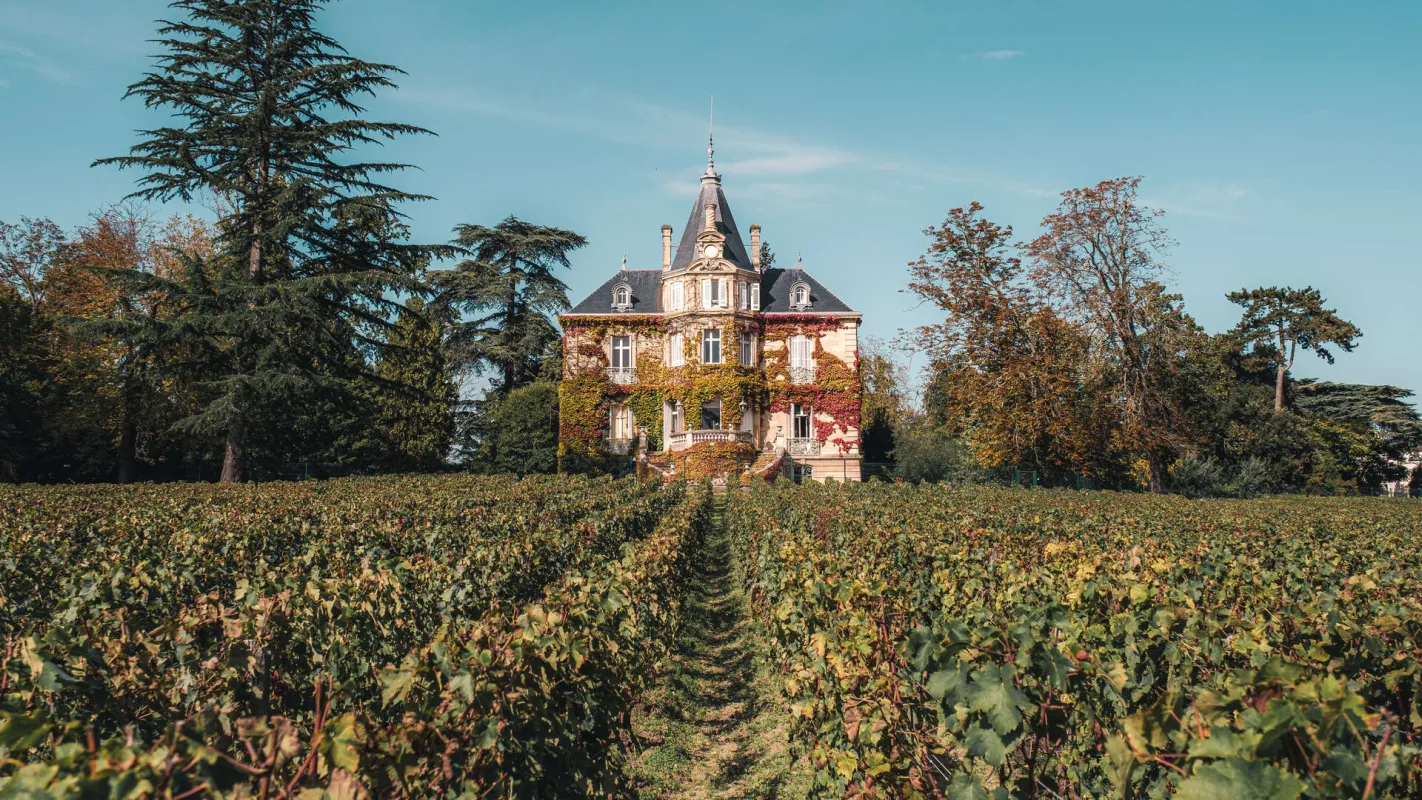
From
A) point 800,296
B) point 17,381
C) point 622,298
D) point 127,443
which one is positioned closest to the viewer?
point 17,381

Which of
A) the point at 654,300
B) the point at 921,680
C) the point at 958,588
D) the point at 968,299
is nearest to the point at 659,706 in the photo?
the point at 958,588

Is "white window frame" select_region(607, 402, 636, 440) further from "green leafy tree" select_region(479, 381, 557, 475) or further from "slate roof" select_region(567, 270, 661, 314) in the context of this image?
"slate roof" select_region(567, 270, 661, 314)

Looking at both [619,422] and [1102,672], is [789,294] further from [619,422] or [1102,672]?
[1102,672]

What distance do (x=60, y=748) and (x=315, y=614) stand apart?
330cm

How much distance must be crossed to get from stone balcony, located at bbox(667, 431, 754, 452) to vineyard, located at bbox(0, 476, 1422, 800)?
24.3m

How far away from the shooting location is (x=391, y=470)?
125ft

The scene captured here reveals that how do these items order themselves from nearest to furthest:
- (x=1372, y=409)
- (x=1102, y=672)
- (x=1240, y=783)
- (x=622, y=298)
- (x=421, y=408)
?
1. (x=1240, y=783)
2. (x=1102, y=672)
3. (x=622, y=298)
4. (x=421, y=408)
5. (x=1372, y=409)

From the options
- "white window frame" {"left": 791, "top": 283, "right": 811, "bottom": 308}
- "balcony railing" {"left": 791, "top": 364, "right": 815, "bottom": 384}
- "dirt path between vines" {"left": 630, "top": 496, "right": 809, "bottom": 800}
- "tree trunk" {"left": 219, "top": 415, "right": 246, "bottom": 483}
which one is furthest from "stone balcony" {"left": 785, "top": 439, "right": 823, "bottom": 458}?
"dirt path between vines" {"left": 630, "top": 496, "right": 809, "bottom": 800}

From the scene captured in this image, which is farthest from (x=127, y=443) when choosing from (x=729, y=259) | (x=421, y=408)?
(x=729, y=259)

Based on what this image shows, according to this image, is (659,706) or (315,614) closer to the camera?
(315,614)

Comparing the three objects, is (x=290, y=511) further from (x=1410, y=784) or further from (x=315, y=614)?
(x=1410, y=784)

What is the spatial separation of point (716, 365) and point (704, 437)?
10.9ft

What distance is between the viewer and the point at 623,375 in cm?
3772

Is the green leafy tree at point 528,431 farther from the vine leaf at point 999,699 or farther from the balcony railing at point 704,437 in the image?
the vine leaf at point 999,699
